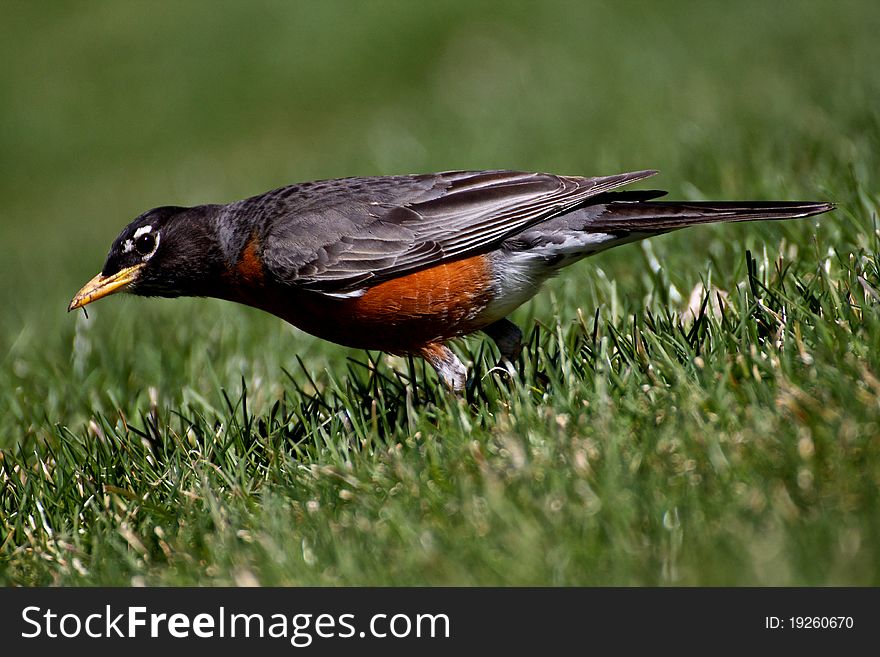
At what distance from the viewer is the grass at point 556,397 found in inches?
111

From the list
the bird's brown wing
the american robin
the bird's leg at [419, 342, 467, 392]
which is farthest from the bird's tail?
the bird's leg at [419, 342, 467, 392]

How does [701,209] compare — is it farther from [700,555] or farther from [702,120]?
[702,120]

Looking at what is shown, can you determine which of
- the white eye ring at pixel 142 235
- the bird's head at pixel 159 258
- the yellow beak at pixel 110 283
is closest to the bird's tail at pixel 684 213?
the bird's head at pixel 159 258

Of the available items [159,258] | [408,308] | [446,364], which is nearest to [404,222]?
[408,308]

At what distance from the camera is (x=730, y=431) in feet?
10.4

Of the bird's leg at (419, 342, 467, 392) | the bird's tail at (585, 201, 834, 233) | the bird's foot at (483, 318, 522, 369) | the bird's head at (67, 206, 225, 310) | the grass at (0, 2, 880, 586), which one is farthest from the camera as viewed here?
the bird's head at (67, 206, 225, 310)

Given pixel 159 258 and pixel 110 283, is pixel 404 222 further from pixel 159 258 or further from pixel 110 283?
pixel 110 283

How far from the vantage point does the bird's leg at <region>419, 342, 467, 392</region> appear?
15.2ft

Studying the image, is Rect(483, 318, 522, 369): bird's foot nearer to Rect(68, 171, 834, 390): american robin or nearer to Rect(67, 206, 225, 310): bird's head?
Rect(68, 171, 834, 390): american robin

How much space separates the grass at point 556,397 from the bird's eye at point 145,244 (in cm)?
74

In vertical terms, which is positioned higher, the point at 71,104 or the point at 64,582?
the point at 71,104

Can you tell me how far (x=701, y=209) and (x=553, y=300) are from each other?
3.39ft

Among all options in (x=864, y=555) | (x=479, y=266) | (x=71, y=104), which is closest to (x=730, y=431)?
(x=864, y=555)

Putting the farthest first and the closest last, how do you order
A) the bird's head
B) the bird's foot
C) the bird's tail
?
the bird's head → the bird's foot → the bird's tail
